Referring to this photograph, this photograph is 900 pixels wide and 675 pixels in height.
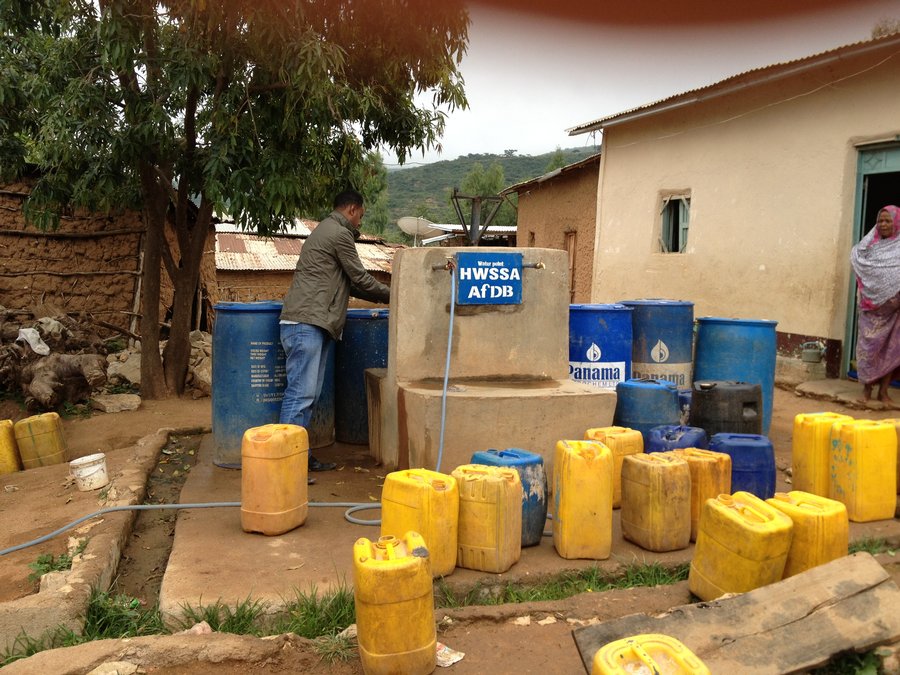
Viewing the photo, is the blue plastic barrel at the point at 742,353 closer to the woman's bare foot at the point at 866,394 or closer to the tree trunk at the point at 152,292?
the woman's bare foot at the point at 866,394

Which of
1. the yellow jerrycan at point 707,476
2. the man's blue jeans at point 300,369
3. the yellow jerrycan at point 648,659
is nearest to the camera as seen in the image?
the yellow jerrycan at point 648,659

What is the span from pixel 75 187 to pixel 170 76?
58.9 inches

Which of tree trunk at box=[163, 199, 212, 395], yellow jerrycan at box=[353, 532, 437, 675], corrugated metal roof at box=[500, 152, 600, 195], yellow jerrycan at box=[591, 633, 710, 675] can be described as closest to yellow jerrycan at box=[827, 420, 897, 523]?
yellow jerrycan at box=[591, 633, 710, 675]

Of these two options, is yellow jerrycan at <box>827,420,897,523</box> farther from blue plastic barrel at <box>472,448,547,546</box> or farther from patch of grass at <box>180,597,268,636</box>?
patch of grass at <box>180,597,268,636</box>

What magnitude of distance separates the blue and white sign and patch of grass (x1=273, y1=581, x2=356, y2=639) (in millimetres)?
2049

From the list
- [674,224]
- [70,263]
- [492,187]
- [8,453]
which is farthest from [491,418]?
[492,187]

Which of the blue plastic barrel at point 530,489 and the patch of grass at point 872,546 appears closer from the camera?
the blue plastic barrel at point 530,489

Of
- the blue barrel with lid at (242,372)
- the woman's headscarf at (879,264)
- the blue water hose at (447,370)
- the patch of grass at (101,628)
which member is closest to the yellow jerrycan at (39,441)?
the blue barrel with lid at (242,372)

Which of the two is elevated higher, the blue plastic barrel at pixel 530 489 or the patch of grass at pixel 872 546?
the blue plastic barrel at pixel 530 489

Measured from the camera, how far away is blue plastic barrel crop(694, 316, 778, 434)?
5.23m

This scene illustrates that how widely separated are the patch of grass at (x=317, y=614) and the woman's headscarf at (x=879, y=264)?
19.8ft

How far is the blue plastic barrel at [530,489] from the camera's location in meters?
3.26

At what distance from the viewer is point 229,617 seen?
2.66 m

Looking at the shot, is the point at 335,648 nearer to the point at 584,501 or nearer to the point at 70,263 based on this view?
the point at 584,501
